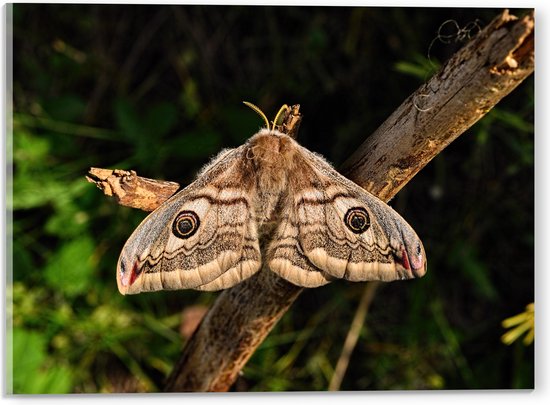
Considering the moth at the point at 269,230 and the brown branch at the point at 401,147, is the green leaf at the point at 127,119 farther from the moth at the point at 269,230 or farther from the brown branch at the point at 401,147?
the moth at the point at 269,230

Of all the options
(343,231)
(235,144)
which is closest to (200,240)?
(343,231)

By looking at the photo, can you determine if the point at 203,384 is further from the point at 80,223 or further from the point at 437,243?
the point at 437,243

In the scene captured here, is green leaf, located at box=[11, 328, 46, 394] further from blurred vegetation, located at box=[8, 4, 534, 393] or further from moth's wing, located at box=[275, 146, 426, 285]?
moth's wing, located at box=[275, 146, 426, 285]

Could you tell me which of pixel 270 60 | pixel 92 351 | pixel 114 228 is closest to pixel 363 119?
pixel 270 60

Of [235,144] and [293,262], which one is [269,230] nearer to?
[293,262]

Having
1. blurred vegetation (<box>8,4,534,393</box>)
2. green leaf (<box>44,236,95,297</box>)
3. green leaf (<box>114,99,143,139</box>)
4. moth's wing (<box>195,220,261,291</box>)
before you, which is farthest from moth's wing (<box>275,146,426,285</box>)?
green leaf (<box>44,236,95,297</box>)

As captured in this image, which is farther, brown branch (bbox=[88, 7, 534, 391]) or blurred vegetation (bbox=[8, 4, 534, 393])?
blurred vegetation (bbox=[8, 4, 534, 393])
